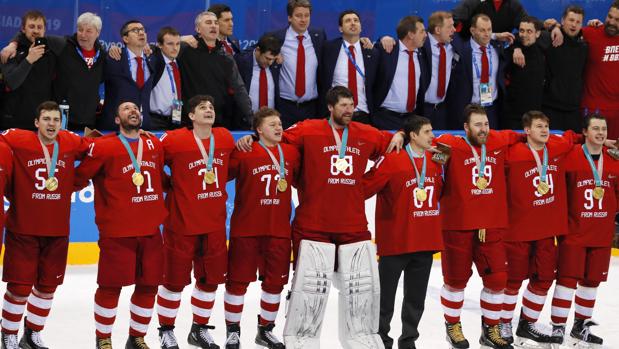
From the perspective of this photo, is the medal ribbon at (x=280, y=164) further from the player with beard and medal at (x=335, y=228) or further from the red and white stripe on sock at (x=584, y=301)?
the red and white stripe on sock at (x=584, y=301)

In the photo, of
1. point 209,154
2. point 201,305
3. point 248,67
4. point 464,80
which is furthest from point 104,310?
point 464,80

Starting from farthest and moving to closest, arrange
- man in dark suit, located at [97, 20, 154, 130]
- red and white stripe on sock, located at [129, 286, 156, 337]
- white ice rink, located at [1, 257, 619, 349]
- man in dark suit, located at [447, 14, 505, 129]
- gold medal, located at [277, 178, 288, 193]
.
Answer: man in dark suit, located at [447, 14, 505, 129], man in dark suit, located at [97, 20, 154, 130], white ice rink, located at [1, 257, 619, 349], gold medal, located at [277, 178, 288, 193], red and white stripe on sock, located at [129, 286, 156, 337]

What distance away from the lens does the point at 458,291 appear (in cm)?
1062

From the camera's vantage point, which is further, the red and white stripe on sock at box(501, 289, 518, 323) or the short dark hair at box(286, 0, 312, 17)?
the short dark hair at box(286, 0, 312, 17)

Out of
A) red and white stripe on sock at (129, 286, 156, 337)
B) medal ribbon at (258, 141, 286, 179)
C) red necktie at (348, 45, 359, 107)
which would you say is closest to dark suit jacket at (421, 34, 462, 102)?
red necktie at (348, 45, 359, 107)

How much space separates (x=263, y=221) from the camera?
10.3m

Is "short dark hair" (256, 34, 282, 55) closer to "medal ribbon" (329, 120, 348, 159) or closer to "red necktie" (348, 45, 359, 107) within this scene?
"red necktie" (348, 45, 359, 107)

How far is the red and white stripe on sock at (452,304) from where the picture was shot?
10.6 meters

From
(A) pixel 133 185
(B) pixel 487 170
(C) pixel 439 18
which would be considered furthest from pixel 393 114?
(A) pixel 133 185

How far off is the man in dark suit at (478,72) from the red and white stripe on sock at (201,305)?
A: 4313 mm

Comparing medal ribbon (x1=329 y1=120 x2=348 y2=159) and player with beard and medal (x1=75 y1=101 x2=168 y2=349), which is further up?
medal ribbon (x1=329 y1=120 x2=348 y2=159)

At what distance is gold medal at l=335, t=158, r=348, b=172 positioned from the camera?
403 inches

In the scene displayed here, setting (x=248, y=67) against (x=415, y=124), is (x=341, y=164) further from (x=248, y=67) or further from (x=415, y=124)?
(x=248, y=67)

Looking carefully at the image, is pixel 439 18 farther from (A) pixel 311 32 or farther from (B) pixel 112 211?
(B) pixel 112 211
